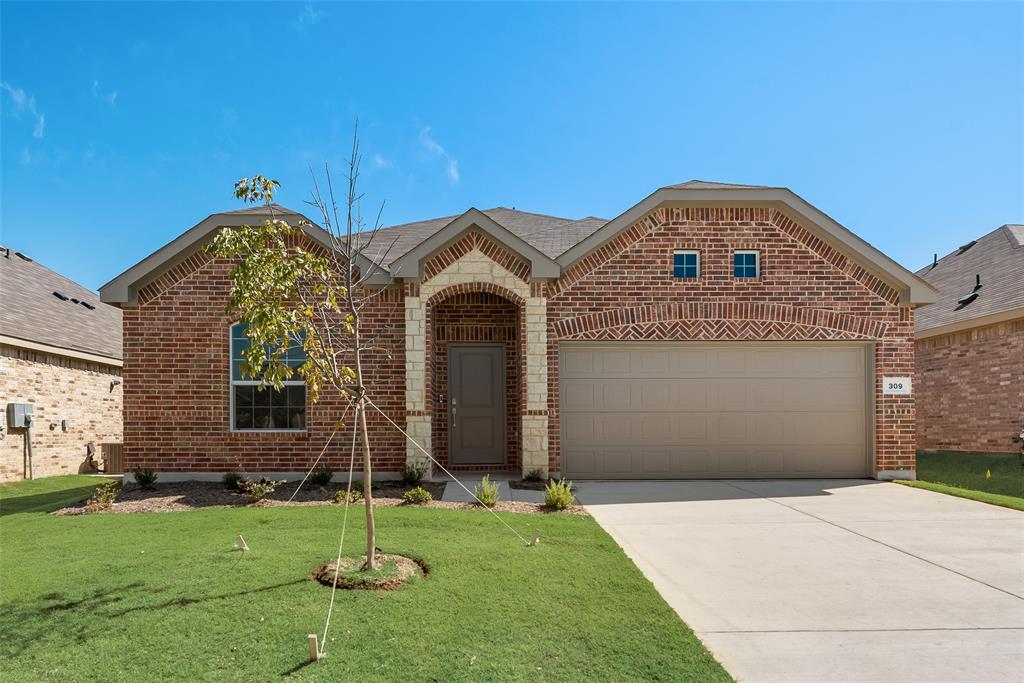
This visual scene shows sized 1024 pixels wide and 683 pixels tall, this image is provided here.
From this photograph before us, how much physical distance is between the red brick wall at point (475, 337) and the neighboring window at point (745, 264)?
13.6ft

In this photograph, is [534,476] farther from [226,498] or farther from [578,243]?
[226,498]

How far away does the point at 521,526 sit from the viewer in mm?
7426

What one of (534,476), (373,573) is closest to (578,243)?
(534,476)

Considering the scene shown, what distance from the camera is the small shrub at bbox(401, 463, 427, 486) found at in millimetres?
10383

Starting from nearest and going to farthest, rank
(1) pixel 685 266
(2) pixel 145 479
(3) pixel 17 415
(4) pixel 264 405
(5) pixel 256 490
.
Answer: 1. (5) pixel 256 490
2. (2) pixel 145 479
3. (4) pixel 264 405
4. (1) pixel 685 266
5. (3) pixel 17 415

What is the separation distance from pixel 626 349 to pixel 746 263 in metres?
2.71

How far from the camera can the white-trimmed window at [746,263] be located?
11453 mm

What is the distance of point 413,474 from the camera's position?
1040cm

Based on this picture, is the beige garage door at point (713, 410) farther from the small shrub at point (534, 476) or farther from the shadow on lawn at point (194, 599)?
the shadow on lawn at point (194, 599)

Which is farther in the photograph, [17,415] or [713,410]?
[17,415]

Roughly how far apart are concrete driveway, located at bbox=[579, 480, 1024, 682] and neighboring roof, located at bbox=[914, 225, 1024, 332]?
25.0 ft

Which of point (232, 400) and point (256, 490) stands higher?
point (232, 400)

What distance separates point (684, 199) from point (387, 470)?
23.5ft

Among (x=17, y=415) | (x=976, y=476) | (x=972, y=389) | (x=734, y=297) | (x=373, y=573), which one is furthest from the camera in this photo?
(x=972, y=389)
